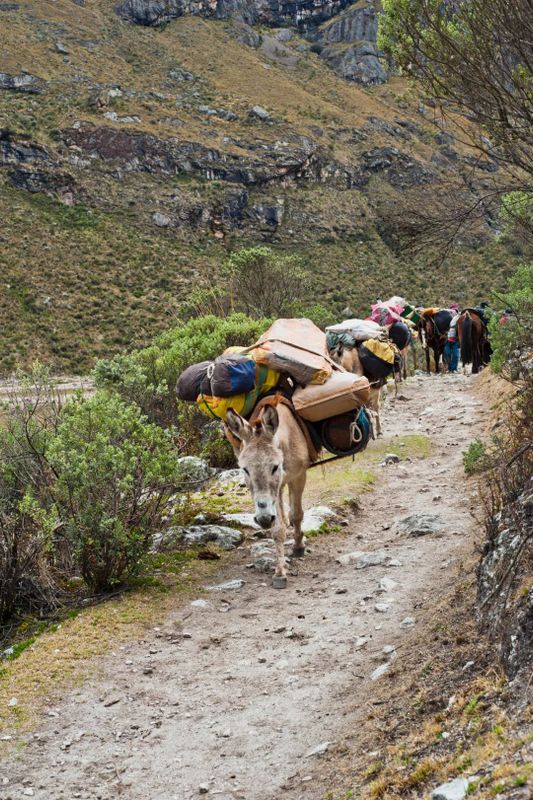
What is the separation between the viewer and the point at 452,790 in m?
2.83

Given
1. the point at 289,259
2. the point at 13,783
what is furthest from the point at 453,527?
the point at 289,259

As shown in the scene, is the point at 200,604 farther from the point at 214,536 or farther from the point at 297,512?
the point at 214,536

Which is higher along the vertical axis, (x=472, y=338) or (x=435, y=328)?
(x=472, y=338)

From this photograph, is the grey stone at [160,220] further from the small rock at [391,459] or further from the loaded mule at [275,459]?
the loaded mule at [275,459]

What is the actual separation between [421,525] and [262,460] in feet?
8.16

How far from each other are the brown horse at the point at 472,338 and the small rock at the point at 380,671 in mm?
17478

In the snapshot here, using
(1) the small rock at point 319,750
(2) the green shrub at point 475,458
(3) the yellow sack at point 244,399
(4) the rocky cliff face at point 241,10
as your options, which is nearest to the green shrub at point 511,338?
(2) the green shrub at point 475,458

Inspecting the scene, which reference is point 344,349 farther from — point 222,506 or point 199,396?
point 199,396

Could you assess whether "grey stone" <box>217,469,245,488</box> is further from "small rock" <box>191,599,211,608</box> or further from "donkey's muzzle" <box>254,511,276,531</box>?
"donkey's muzzle" <box>254,511,276,531</box>

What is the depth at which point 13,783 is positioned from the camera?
14.1ft

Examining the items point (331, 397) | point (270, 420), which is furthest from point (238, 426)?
point (331, 397)

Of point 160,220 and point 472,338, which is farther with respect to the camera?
point 160,220

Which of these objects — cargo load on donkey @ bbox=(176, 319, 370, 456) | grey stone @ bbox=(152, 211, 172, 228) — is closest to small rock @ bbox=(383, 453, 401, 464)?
cargo load on donkey @ bbox=(176, 319, 370, 456)

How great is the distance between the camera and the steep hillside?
59656 millimetres
